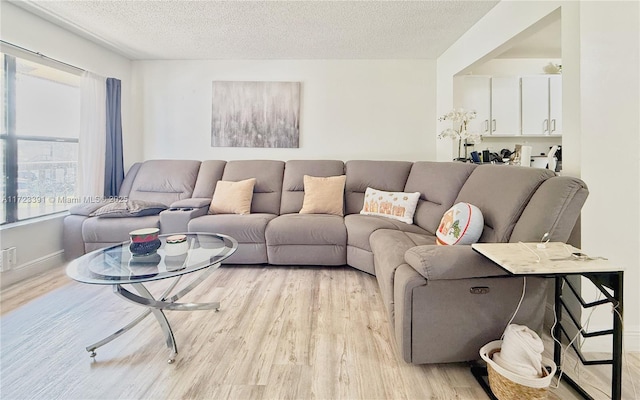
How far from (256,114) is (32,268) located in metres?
2.80

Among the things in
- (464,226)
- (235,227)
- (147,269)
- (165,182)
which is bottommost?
(147,269)

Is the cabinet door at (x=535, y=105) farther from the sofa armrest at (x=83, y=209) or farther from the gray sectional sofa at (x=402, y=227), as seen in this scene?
the sofa armrest at (x=83, y=209)

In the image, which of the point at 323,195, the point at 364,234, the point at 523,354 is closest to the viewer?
the point at 523,354

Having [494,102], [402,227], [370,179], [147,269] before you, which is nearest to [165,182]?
[147,269]

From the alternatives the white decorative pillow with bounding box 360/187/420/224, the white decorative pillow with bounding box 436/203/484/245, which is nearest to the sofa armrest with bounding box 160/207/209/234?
the white decorative pillow with bounding box 360/187/420/224

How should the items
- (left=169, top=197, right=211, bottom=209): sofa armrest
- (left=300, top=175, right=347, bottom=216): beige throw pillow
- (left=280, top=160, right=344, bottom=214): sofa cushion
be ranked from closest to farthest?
(left=169, top=197, right=211, bottom=209): sofa armrest → (left=300, top=175, right=347, bottom=216): beige throw pillow → (left=280, top=160, right=344, bottom=214): sofa cushion

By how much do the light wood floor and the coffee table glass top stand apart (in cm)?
45

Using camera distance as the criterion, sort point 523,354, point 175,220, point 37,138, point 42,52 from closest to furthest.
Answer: point 523,354, point 42,52, point 37,138, point 175,220

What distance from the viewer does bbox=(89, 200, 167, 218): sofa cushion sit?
10.4 ft

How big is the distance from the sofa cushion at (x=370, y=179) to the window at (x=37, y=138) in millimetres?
3041

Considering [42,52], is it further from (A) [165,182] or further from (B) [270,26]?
(B) [270,26]

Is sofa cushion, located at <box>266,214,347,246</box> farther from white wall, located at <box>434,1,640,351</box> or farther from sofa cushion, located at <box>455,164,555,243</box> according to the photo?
white wall, located at <box>434,1,640,351</box>

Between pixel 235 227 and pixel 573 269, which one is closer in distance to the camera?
pixel 573 269

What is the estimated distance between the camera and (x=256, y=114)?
4113 mm
